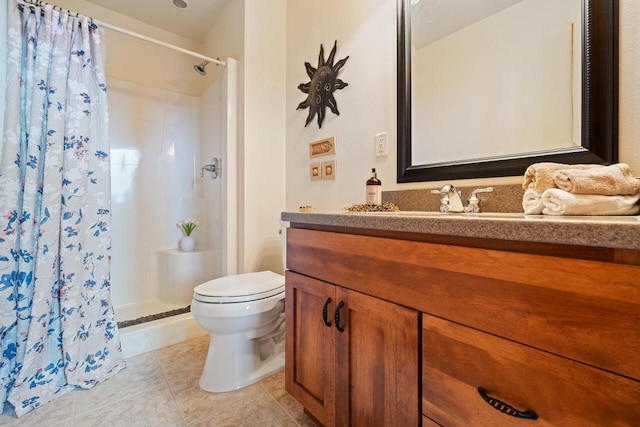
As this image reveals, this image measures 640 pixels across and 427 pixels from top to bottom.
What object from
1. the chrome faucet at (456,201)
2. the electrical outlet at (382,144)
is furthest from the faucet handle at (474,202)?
the electrical outlet at (382,144)

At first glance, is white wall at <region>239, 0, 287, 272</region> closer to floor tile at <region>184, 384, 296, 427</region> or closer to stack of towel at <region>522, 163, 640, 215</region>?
floor tile at <region>184, 384, 296, 427</region>

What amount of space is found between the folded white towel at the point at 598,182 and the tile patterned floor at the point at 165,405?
1.19 meters

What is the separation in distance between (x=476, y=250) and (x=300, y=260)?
63cm

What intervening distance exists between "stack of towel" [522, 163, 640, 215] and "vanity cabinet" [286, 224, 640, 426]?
0.24 metres

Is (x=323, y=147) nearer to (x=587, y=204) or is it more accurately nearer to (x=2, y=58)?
(x=587, y=204)

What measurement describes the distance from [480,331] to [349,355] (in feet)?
1.36

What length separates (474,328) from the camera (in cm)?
57

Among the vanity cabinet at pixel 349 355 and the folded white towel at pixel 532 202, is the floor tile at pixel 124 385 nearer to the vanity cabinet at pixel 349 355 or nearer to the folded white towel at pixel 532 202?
the vanity cabinet at pixel 349 355

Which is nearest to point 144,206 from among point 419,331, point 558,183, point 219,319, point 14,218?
point 14,218

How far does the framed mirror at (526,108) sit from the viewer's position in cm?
80

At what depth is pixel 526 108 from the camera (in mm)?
961

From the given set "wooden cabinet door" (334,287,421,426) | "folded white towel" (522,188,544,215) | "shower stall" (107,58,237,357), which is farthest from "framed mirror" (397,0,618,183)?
"shower stall" (107,58,237,357)

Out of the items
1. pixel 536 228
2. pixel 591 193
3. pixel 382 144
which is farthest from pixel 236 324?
pixel 591 193

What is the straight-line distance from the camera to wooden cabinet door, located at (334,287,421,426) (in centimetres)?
69
